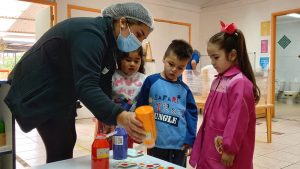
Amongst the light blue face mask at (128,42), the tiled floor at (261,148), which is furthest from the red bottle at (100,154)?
the tiled floor at (261,148)

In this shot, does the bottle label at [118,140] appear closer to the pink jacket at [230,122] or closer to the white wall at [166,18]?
the pink jacket at [230,122]

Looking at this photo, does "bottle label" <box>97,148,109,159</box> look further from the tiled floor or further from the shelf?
the tiled floor

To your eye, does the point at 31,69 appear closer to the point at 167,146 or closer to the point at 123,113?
the point at 123,113

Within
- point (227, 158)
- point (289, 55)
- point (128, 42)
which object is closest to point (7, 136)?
point (128, 42)

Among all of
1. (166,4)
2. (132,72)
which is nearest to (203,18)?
(166,4)

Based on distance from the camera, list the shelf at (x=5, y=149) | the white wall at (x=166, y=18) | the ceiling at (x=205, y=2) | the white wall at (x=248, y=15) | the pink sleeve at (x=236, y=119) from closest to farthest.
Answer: the pink sleeve at (x=236, y=119) < the shelf at (x=5, y=149) < the white wall at (x=248, y=15) < the white wall at (x=166, y=18) < the ceiling at (x=205, y=2)

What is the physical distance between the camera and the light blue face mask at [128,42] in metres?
1.15

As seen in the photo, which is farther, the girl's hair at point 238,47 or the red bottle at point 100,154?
the girl's hair at point 238,47

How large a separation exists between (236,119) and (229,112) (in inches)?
2.3

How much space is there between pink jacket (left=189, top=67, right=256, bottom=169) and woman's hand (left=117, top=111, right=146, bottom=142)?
0.54m

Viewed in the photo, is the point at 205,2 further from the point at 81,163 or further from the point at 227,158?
the point at 81,163

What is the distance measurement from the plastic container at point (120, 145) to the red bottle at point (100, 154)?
0.50 feet

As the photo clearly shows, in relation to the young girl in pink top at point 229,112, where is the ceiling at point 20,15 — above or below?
above

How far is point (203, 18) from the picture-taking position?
669cm
